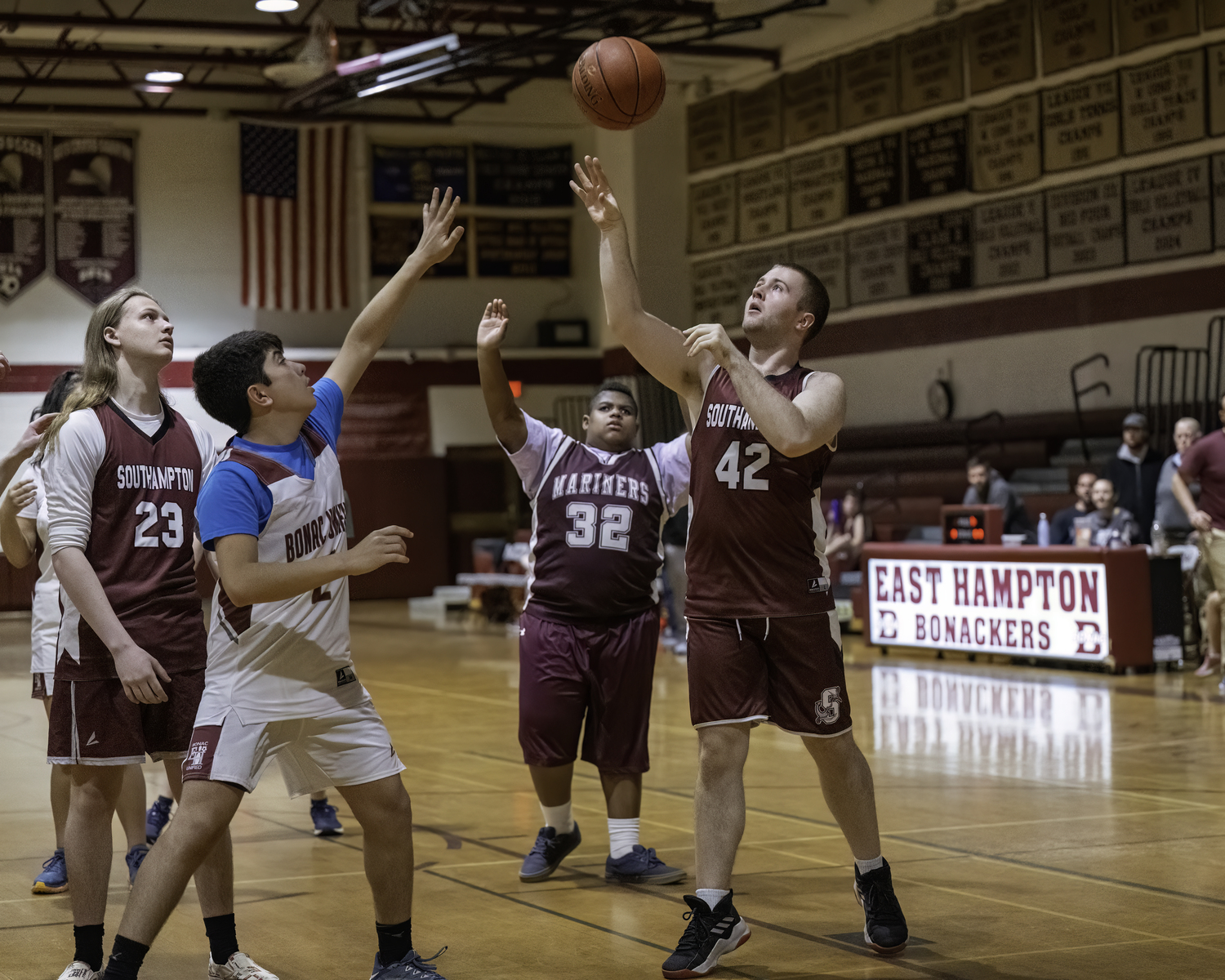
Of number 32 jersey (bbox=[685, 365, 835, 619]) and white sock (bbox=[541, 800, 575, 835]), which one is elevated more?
number 32 jersey (bbox=[685, 365, 835, 619])

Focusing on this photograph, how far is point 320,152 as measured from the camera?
907 inches

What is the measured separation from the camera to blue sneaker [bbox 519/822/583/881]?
5.61 meters

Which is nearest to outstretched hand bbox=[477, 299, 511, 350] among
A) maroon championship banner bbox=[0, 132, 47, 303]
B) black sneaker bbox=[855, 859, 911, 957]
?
black sneaker bbox=[855, 859, 911, 957]

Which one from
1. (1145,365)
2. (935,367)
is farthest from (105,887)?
(935,367)

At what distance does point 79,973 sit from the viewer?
418 centimetres

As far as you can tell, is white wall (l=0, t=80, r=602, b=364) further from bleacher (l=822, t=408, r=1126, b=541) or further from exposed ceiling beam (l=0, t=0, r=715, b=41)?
bleacher (l=822, t=408, r=1126, b=541)

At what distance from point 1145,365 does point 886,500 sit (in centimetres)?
313

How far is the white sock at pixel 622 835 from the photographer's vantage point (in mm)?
5600

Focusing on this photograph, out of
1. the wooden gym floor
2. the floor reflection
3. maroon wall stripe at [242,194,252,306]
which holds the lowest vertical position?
the floor reflection

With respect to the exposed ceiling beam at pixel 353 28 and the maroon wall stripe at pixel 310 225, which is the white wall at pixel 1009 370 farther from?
the maroon wall stripe at pixel 310 225

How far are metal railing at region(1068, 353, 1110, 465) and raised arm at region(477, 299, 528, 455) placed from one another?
11.2m

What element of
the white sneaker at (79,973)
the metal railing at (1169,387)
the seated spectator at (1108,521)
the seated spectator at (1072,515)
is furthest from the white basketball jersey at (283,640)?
the metal railing at (1169,387)

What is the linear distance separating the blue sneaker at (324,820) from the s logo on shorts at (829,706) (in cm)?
273

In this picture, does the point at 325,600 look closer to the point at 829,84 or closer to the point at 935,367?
the point at 935,367
